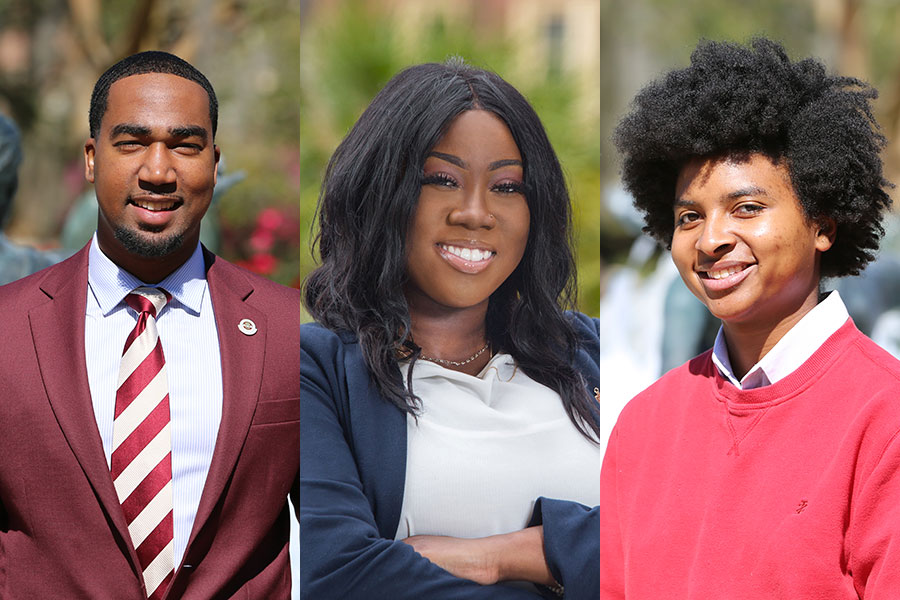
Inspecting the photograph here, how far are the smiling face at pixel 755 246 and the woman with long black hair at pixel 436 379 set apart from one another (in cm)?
46

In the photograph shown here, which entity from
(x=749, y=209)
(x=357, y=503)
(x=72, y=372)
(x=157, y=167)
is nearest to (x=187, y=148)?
(x=157, y=167)

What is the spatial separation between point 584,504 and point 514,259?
690 millimetres

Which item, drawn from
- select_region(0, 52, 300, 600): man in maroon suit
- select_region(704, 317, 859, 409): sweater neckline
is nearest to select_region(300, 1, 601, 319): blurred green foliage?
select_region(0, 52, 300, 600): man in maroon suit

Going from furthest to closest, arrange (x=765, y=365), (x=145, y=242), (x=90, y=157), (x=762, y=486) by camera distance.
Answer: (x=90, y=157), (x=145, y=242), (x=765, y=365), (x=762, y=486)

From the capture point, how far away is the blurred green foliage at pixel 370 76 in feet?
9.36

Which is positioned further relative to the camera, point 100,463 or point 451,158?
point 451,158

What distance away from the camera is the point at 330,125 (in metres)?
2.89

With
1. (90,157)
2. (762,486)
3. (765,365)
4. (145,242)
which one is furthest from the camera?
(90,157)

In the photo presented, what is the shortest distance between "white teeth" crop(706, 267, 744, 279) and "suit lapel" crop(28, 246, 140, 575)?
5.09 feet

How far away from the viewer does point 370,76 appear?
288cm

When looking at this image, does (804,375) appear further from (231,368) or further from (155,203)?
(155,203)

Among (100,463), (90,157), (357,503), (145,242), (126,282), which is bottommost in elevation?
(357,503)

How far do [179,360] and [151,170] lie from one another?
0.49 m

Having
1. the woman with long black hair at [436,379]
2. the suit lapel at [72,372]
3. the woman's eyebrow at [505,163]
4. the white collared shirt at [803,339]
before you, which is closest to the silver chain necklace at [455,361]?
the woman with long black hair at [436,379]
